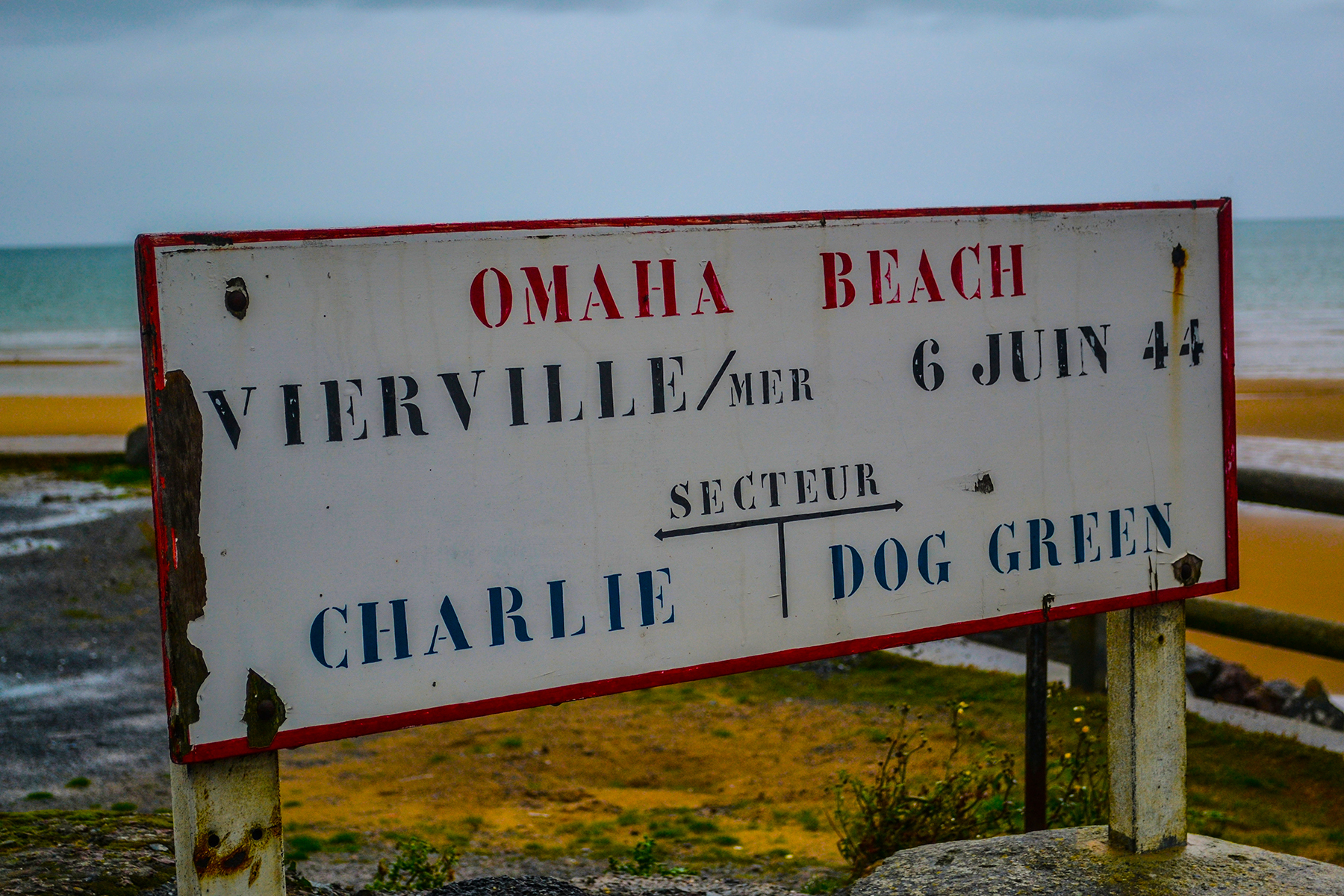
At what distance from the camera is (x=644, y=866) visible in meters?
4.20

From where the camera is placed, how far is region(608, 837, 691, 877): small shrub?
4148 mm

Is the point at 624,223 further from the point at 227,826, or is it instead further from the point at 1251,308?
the point at 1251,308

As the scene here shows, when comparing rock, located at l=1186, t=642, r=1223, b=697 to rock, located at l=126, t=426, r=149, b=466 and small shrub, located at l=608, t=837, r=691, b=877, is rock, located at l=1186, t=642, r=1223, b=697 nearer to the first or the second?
small shrub, located at l=608, t=837, r=691, b=877

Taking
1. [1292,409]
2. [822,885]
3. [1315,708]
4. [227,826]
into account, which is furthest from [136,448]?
[1292,409]

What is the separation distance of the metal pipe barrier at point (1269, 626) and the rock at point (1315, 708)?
0.95 m

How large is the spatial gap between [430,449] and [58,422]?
24245 mm

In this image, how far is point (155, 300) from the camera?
1964mm

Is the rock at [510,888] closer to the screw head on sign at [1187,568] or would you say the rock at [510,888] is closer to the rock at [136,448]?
the screw head on sign at [1187,568]

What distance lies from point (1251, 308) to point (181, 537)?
49.5 m

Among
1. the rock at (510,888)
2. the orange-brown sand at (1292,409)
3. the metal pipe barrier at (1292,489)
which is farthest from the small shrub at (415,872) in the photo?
the orange-brown sand at (1292,409)

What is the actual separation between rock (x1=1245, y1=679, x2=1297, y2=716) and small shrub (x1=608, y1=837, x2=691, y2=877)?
3921 millimetres

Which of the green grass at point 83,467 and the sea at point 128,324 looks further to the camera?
the sea at point 128,324

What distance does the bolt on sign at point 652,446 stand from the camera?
6.77 ft

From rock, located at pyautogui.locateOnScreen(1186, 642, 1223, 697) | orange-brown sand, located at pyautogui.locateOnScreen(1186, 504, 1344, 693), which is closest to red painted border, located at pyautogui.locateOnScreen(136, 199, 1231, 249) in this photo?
rock, located at pyautogui.locateOnScreen(1186, 642, 1223, 697)
